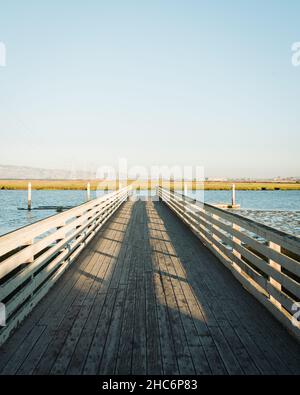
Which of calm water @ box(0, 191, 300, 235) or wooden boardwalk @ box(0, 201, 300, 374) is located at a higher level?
wooden boardwalk @ box(0, 201, 300, 374)

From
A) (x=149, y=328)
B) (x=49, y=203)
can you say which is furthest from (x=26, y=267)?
(x=49, y=203)

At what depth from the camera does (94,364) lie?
9.50 feet

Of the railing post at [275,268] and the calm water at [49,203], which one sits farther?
the calm water at [49,203]

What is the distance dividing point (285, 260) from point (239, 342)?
0.97m

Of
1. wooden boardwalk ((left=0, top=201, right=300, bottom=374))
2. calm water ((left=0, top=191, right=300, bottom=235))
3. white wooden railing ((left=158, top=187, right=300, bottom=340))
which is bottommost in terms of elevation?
calm water ((left=0, top=191, right=300, bottom=235))

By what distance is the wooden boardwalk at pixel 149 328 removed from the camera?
2914mm

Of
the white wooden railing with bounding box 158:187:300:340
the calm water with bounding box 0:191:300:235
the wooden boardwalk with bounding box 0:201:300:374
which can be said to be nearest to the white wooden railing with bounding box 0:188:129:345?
the wooden boardwalk with bounding box 0:201:300:374

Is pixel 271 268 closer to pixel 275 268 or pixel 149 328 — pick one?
pixel 275 268

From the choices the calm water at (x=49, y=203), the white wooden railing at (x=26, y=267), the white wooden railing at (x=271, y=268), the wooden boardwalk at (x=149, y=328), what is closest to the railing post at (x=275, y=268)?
the white wooden railing at (x=271, y=268)

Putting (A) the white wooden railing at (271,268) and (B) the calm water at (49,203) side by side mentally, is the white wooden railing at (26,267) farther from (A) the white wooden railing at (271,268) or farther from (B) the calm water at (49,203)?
(B) the calm water at (49,203)

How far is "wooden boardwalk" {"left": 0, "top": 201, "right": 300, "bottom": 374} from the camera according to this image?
9.56ft

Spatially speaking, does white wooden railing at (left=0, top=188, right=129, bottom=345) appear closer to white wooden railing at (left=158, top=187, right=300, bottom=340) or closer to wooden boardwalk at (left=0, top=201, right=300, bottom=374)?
wooden boardwalk at (left=0, top=201, right=300, bottom=374)

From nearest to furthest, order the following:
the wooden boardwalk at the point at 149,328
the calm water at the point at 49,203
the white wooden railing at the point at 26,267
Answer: the wooden boardwalk at the point at 149,328 < the white wooden railing at the point at 26,267 < the calm water at the point at 49,203

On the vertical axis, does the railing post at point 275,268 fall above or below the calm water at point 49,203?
above
